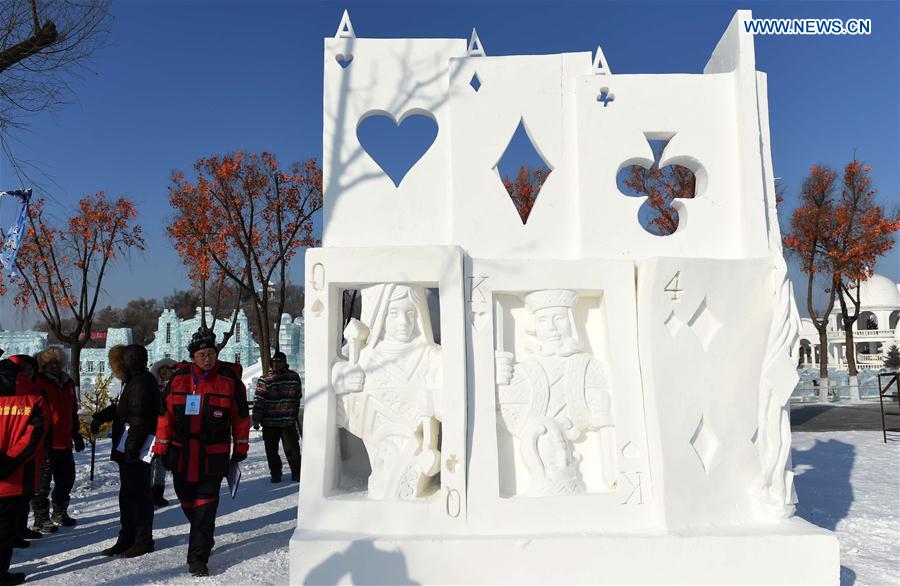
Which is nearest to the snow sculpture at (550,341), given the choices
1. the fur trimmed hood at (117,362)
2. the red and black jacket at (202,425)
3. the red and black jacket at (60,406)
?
the red and black jacket at (202,425)

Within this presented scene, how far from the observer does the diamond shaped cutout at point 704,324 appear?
4383mm

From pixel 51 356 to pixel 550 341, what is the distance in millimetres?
4596

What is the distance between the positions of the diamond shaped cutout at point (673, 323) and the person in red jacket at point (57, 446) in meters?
5.24

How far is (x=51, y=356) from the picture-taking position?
5.64m

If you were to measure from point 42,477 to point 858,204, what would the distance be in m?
22.4

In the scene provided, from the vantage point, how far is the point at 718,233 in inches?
180

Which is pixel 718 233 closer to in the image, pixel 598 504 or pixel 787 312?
pixel 787 312

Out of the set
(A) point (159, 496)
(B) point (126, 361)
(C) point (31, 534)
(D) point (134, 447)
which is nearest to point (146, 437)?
(D) point (134, 447)

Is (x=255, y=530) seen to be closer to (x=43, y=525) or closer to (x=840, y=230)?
(x=43, y=525)

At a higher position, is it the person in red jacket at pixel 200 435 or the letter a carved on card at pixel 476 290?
the letter a carved on card at pixel 476 290

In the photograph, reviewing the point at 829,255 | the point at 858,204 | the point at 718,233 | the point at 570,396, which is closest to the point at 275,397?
the point at 570,396

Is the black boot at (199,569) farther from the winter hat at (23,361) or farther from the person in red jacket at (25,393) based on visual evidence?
the winter hat at (23,361)

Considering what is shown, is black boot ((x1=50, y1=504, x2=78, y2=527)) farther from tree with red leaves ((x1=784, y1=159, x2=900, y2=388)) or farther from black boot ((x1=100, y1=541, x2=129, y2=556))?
tree with red leaves ((x1=784, y1=159, x2=900, y2=388))

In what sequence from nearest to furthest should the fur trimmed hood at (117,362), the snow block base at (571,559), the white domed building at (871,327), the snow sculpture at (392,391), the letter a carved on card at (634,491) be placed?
1. the snow block base at (571,559)
2. the letter a carved on card at (634,491)
3. the snow sculpture at (392,391)
4. the fur trimmed hood at (117,362)
5. the white domed building at (871,327)
